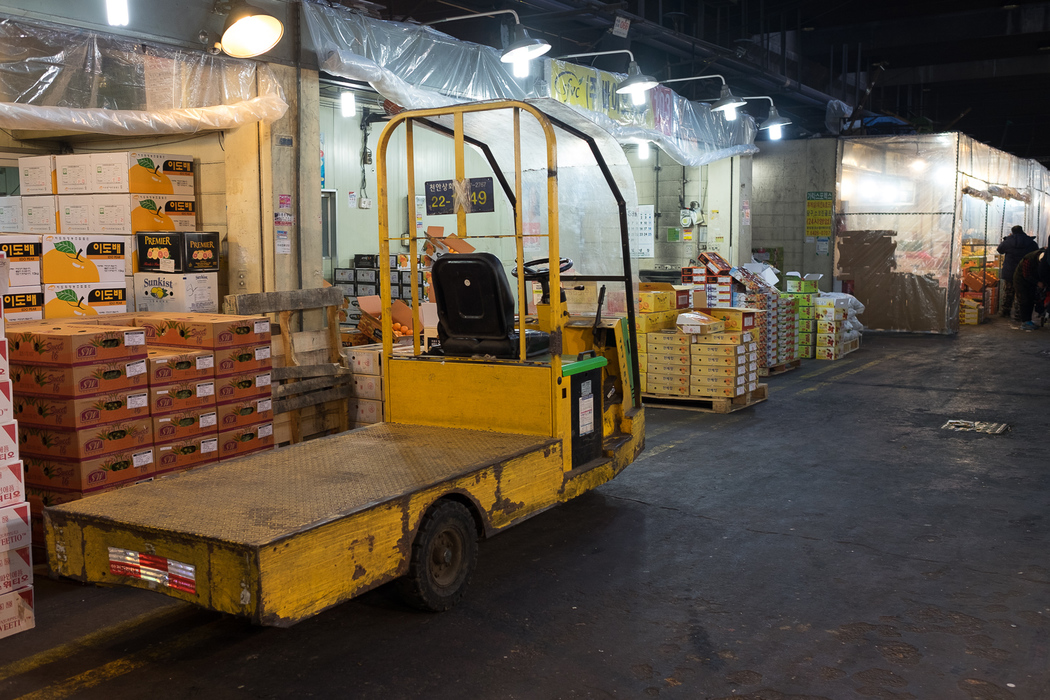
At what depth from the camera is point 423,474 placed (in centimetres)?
445

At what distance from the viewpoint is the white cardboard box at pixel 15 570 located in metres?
4.16

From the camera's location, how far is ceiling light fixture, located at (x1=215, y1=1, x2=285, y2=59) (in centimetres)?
659

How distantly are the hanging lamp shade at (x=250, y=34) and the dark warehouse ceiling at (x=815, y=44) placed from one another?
15.3 feet

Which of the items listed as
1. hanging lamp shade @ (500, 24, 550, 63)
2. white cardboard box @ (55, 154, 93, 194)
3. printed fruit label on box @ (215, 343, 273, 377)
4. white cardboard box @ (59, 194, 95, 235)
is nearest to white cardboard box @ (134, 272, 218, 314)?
white cardboard box @ (59, 194, 95, 235)

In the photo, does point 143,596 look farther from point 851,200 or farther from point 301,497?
point 851,200

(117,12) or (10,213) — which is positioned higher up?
(117,12)

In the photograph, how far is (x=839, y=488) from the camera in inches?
263

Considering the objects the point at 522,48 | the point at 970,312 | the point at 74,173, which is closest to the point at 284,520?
the point at 74,173

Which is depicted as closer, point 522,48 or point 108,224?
point 108,224

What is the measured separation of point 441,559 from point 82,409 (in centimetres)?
248

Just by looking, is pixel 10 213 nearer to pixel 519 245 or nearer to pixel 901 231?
pixel 519 245

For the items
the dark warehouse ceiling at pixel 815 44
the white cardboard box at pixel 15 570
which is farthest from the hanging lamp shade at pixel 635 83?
the white cardboard box at pixel 15 570

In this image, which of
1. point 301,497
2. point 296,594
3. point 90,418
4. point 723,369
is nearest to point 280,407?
point 90,418

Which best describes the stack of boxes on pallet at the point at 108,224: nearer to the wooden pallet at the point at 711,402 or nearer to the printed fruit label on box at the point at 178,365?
the printed fruit label on box at the point at 178,365
